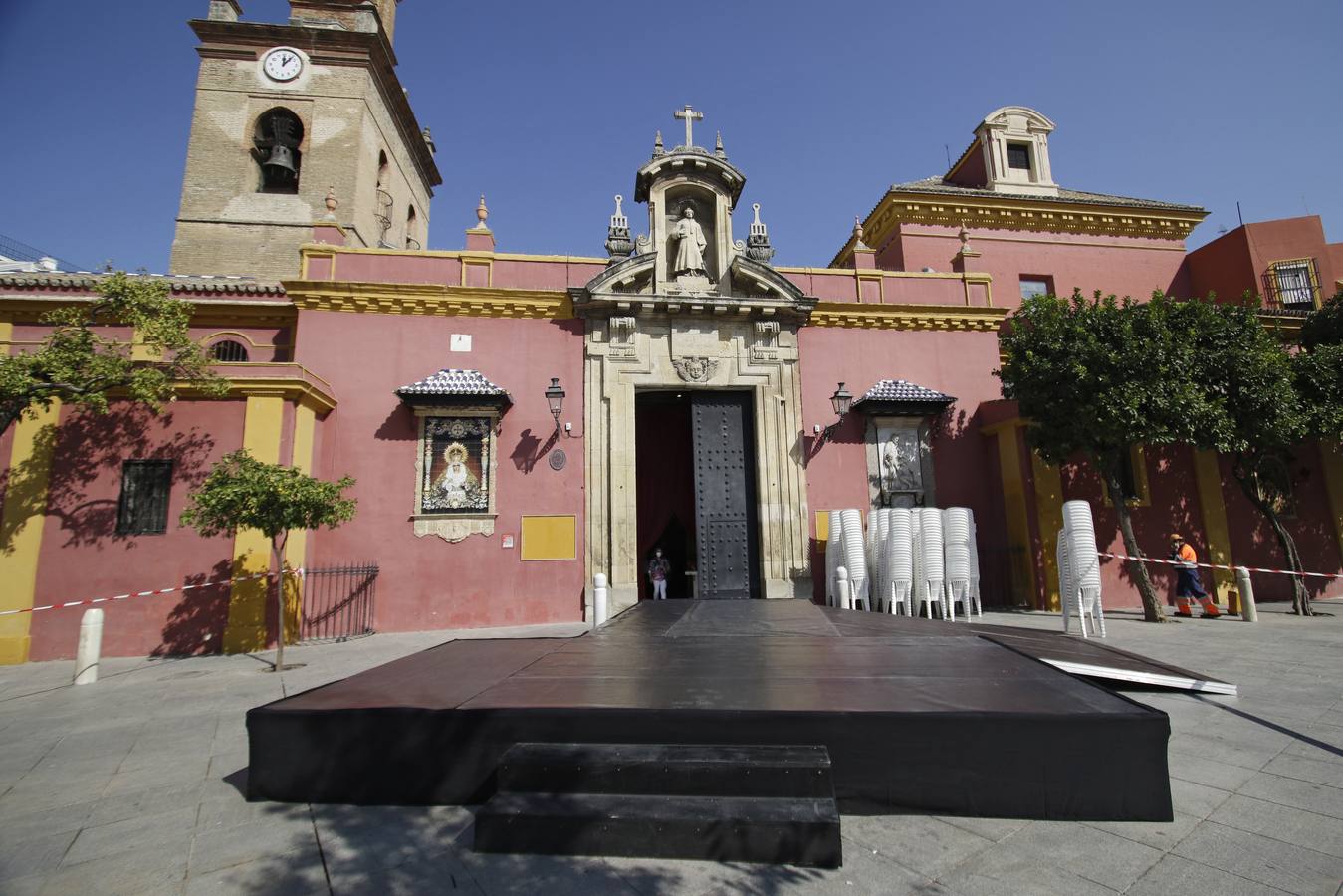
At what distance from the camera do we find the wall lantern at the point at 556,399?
424 inches

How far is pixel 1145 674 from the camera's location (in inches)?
163

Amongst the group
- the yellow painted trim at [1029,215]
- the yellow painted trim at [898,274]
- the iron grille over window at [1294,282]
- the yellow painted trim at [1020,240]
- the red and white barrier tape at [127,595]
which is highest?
the yellow painted trim at [1029,215]

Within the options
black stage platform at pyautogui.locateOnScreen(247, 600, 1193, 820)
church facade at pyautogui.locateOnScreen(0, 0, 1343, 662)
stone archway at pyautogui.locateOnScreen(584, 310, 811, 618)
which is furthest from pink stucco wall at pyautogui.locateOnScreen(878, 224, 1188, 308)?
black stage platform at pyautogui.locateOnScreen(247, 600, 1193, 820)

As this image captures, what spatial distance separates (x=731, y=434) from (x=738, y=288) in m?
2.80

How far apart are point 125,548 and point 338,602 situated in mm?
2896

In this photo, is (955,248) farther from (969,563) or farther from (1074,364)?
(969,563)

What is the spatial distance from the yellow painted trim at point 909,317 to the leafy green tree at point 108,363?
10324 mm

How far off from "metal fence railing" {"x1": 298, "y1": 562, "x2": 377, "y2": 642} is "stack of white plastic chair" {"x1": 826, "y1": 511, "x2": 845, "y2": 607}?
7475 mm

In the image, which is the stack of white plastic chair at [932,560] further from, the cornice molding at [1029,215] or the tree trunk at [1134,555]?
the cornice molding at [1029,215]

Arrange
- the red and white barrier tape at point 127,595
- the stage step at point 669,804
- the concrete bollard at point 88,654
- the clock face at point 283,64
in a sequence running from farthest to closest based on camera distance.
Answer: the clock face at point 283,64
the red and white barrier tape at point 127,595
the concrete bollard at point 88,654
the stage step at point 669,804

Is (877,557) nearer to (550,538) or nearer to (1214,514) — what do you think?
(550,538)

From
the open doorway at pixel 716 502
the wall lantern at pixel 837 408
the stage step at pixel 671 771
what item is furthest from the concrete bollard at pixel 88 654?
the wall lantern at pixel 837 408

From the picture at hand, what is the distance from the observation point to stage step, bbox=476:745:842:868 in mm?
2518

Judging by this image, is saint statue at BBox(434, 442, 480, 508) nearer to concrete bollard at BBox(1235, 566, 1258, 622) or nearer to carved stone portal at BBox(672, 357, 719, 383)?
carved stone portal at BBox(672, 357, 719, 383)
